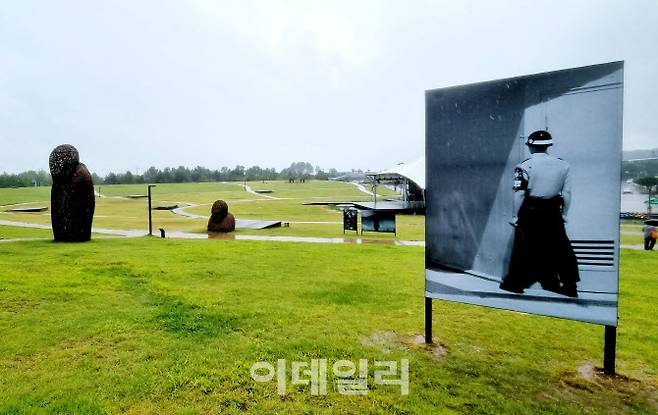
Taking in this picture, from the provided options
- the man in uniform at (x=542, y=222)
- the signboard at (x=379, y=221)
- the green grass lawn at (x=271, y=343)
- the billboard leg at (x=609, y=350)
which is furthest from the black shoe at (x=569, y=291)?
the signboard at (x=379, y=221)

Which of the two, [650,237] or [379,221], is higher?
[379,221]

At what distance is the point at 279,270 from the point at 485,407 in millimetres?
6967

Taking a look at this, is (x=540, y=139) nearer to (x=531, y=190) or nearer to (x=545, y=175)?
(x=545, y=175)

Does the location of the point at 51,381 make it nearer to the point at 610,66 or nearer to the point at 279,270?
the point at 279,270

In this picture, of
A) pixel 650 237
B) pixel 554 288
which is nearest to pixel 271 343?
pixel 554 288

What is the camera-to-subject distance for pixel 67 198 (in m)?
15.3

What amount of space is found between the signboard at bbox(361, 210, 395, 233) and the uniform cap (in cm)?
1455

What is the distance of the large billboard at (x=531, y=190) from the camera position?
4523 millimetres

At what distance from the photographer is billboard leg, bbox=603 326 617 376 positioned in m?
4.79

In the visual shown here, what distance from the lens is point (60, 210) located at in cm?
1534

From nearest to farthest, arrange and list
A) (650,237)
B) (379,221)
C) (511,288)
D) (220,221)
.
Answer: (511,288) < (650,237) < (379,221) < (220,221)

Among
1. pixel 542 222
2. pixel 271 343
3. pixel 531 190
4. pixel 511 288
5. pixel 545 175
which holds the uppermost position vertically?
pixel 545 175

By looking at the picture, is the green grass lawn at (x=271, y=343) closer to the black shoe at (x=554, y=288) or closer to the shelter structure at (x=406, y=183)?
the black shoe at (x=554, y=288)

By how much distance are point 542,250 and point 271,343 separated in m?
3.78
